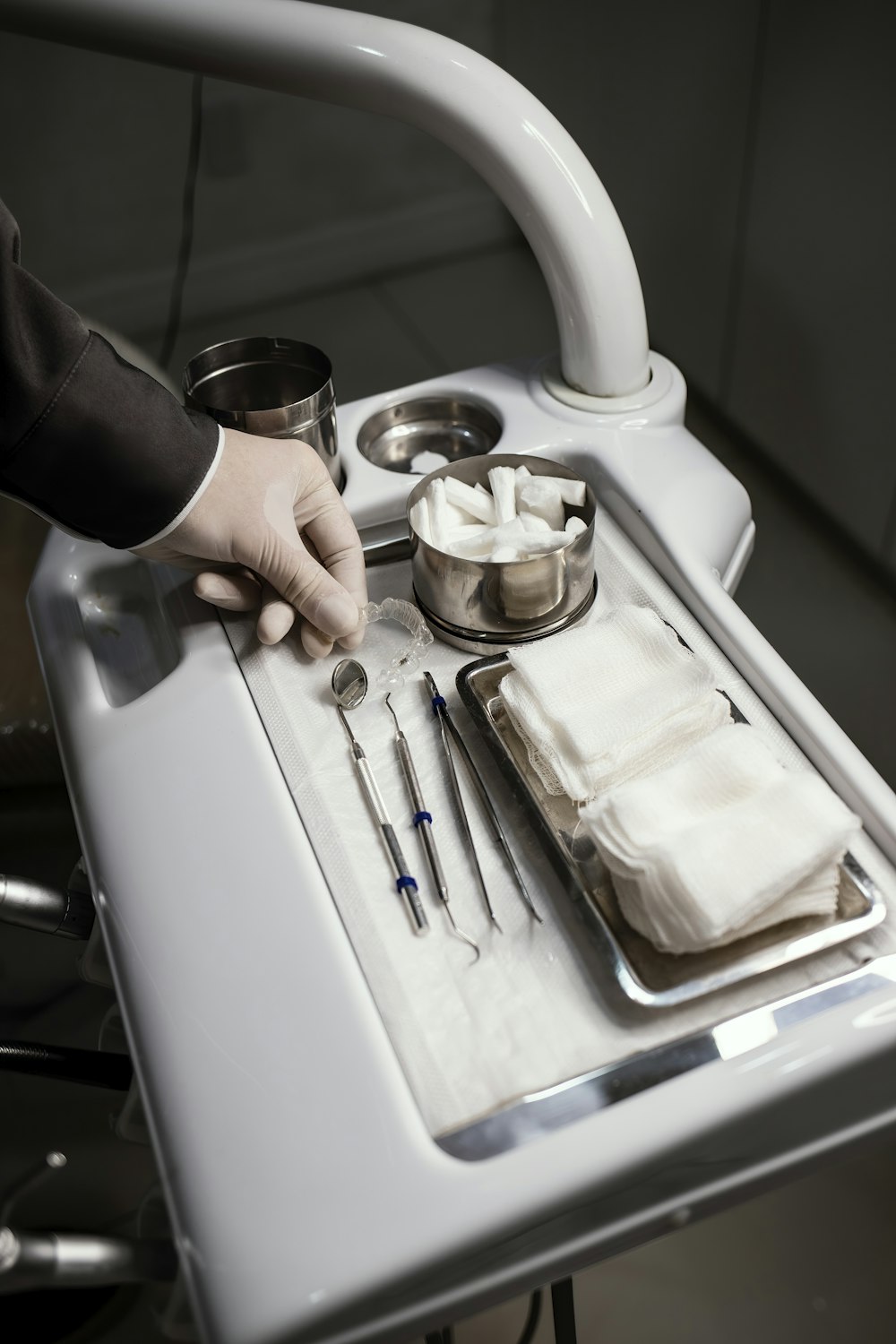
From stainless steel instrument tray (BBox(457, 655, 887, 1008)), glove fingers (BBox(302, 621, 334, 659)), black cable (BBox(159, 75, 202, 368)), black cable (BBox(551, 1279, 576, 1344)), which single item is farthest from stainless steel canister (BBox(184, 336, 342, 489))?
black cable (BBox(159, 75, 202, 368))

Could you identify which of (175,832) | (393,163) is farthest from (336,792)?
(393,163)

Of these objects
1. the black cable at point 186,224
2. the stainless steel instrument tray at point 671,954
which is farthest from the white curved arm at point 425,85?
the black cable at point 186,224

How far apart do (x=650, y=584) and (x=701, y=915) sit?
1.15 ft

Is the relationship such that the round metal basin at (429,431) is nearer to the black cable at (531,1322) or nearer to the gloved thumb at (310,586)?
the gloved thumb at (310,586)

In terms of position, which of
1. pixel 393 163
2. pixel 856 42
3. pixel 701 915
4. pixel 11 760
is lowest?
pixel 11 760

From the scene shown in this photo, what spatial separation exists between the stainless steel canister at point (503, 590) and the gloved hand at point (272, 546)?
61 millimetres

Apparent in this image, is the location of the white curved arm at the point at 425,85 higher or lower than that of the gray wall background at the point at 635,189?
higher

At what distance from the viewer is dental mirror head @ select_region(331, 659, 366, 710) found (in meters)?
0.77

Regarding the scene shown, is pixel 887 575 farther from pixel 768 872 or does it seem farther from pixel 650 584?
pixel 768 872

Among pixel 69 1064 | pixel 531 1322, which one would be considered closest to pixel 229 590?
pixel 69 1064

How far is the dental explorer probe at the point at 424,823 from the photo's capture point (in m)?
0.63

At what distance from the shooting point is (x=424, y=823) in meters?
0.68

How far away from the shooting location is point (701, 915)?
0.56 metres

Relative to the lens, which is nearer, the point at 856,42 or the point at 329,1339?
the point at 329,1339
